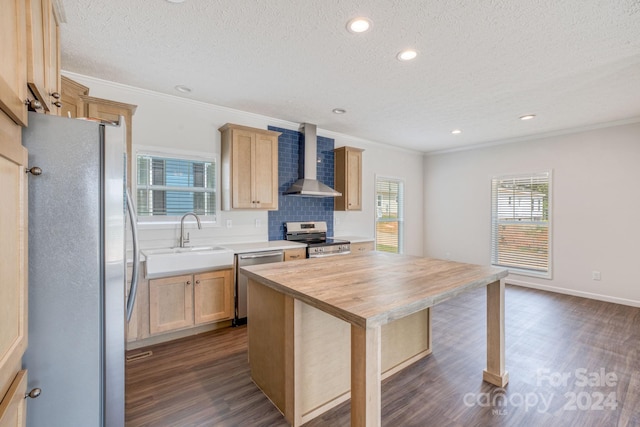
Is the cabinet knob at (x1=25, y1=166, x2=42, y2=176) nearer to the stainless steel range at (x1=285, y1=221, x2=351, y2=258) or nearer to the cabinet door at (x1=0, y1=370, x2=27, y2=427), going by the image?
the cabinet door at (x1=0, y1=370, x2=27, y2=427)

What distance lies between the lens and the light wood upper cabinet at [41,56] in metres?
1.15

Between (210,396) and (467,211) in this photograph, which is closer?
(210,396)

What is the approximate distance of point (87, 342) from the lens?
4.05 ft

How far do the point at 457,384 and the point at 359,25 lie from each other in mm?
2644

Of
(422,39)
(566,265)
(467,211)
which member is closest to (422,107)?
(422,39)

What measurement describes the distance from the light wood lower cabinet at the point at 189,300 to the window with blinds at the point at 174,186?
89 cm

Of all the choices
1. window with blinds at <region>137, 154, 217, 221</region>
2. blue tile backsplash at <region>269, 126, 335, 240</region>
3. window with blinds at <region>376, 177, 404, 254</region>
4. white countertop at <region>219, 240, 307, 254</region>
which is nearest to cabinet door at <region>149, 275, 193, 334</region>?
white countertop at <region>219, 240, 307, 254</region>

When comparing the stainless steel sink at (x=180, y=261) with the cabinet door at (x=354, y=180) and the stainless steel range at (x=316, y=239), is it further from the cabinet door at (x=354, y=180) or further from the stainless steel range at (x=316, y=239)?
the cabinet door at (x=354, y=180)

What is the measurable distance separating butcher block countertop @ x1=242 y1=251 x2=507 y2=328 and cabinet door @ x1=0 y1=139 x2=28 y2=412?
1.04m

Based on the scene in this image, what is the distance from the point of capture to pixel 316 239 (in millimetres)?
4395

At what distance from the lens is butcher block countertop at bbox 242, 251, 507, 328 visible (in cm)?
132

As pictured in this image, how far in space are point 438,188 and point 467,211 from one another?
2.54 feet

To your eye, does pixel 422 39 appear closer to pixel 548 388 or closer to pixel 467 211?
pixel 548 388

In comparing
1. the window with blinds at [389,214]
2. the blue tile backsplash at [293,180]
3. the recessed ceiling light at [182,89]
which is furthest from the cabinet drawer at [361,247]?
the recessed ceiling light at [182,89]
